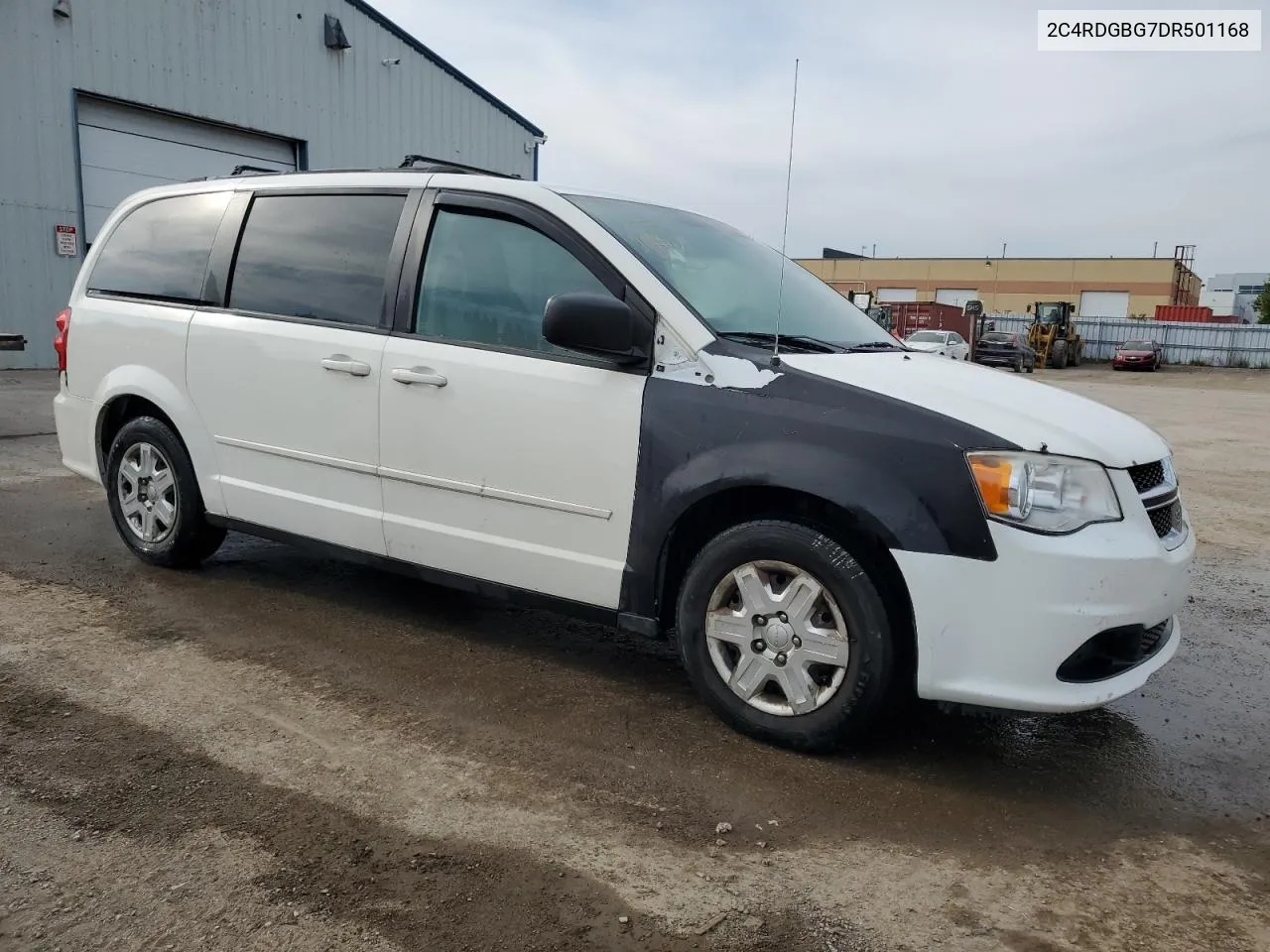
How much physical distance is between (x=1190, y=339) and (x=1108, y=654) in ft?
155

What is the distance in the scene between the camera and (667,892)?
2363 millimetres

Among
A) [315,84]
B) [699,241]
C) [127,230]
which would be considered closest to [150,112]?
[315,84]

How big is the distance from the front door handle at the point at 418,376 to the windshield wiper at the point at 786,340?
107 centimetres

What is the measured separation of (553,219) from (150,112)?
50.9 ft

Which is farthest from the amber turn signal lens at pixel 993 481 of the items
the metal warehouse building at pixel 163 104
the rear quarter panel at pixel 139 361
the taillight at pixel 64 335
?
the metal warehouse building at pixel 163 104

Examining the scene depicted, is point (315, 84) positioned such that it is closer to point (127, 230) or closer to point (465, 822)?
point (127, 230)

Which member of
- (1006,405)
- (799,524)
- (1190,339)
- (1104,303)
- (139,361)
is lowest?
(799,524)

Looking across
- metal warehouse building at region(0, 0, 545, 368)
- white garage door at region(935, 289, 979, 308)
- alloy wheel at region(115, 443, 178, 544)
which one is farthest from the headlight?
white garage door at region(935, 289, 979, 308)

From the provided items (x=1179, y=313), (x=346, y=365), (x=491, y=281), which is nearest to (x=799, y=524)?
(x=491, y=281)

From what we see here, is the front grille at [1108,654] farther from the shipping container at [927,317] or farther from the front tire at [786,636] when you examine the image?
the shipping container at [927,317]

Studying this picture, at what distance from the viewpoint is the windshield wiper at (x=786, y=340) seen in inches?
131

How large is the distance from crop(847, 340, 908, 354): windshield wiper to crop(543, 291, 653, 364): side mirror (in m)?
0.89

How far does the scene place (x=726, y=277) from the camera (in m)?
3.73

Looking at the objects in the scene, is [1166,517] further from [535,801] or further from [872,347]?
[535,801]
